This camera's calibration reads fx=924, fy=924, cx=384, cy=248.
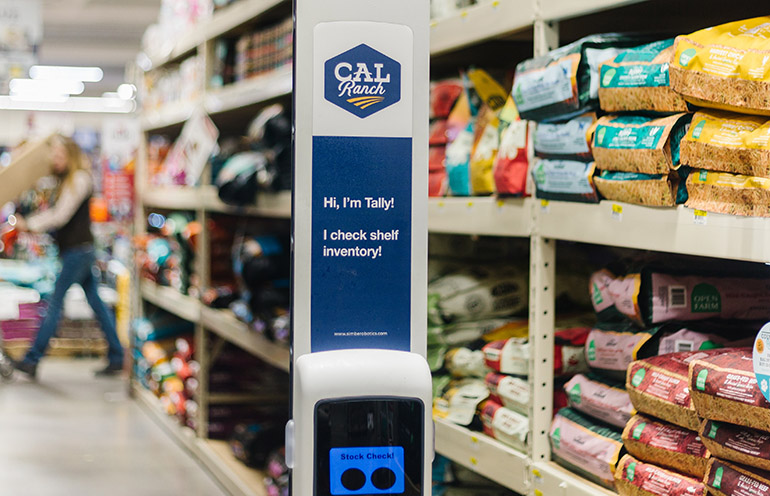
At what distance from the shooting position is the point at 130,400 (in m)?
7.02

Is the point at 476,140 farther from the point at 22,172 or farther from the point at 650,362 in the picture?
the point at 22,172

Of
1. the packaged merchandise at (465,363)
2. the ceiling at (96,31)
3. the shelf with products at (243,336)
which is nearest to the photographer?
the packaged merchandise at (465,363)

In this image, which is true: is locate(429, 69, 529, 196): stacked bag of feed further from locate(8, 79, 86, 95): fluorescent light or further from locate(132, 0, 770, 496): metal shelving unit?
locate(8, 79, 86, 95): fluorescent light

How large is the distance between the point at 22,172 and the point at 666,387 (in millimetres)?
3415

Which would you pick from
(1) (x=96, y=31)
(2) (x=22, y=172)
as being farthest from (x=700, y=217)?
(1) (x=96, y=31)

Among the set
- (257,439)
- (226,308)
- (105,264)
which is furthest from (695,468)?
(105,264)

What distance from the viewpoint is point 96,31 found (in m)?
13.1

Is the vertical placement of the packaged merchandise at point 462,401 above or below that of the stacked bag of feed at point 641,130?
below

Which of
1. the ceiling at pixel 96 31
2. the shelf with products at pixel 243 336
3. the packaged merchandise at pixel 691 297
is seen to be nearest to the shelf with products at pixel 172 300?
the shelf with products at pixel 243 336

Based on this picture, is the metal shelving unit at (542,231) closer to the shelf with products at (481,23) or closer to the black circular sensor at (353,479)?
the shelf with products at (481,23)

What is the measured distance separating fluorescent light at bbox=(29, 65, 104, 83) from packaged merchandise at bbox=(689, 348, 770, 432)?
15.8m

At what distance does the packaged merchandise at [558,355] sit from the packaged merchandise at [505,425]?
112 millimetres

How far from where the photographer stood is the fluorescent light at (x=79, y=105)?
17.7 m

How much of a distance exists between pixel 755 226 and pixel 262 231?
3.68 metres
